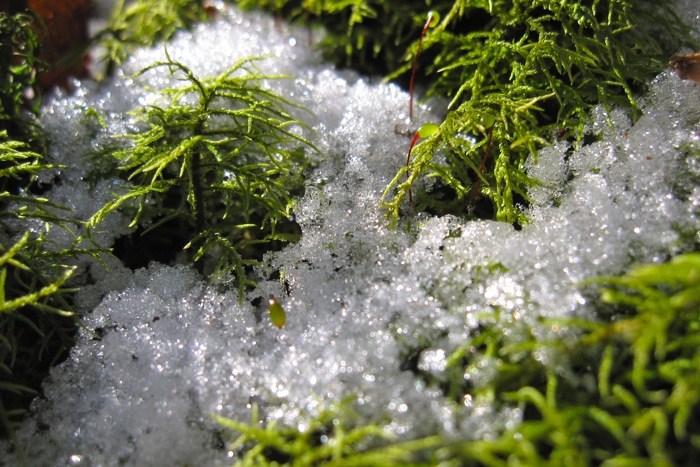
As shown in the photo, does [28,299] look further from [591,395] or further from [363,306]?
[591,395]

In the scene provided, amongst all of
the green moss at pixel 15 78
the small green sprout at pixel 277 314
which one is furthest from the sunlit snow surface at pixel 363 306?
the green moss at pixel 15 78

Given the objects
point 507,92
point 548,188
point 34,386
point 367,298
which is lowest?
point 34,386

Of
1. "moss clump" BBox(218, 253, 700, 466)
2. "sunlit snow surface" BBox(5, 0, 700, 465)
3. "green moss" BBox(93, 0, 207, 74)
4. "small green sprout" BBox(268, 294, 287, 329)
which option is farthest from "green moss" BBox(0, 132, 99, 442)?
"green moss" BBox(93, 0, 207, 74)

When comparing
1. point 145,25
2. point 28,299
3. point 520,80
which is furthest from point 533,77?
point 145,25

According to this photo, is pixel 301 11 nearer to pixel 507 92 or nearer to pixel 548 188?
pixel 507 92

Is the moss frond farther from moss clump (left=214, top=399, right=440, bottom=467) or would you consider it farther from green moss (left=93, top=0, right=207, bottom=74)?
green moss (left=93, top=0, right=207, bottom=74)

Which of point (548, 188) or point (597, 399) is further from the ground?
point (548, 188)

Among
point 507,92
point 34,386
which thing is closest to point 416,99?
point 507,92
